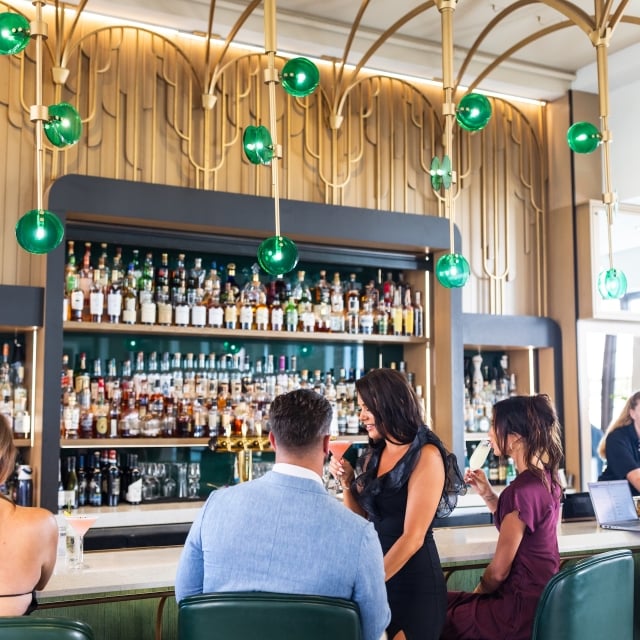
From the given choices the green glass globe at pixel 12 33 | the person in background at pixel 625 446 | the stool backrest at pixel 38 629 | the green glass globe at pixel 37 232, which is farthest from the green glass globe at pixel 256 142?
the person in background at pixel 625 446

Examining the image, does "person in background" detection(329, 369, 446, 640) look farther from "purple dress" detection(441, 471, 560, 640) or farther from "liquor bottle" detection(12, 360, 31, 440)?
"liquor bottle" detection(12, 360, 31, 440)

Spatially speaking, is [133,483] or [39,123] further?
[133,483]

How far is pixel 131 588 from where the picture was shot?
2.36 metres

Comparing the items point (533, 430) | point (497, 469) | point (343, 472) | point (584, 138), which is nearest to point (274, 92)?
point (584, 138)

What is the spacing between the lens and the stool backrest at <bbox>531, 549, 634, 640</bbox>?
2.16m

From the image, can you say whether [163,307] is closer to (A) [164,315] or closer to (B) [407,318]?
(A) [164,315]

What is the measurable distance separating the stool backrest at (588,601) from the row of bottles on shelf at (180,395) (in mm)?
2742

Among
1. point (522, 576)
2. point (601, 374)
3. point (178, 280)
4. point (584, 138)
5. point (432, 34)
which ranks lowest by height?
point (522, 576)

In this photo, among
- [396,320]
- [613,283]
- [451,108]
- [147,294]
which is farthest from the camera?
[396,320]

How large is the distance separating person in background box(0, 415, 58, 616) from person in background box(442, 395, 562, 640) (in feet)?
4.02

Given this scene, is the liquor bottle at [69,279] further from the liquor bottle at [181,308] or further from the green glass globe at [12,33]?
the green glass globe at [12,33]

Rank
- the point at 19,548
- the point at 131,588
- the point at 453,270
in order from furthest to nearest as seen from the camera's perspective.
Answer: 1. the point at 453,270
2. the point at 131,588
3. the point at 19,548

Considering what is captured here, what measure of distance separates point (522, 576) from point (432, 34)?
11.9 ft

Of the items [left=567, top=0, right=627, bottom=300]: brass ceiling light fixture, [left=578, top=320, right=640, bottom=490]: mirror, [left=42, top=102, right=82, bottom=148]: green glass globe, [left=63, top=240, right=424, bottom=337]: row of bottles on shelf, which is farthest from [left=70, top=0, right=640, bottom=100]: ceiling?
[left=42, top=102, right=82, bottom=148]: green glass globe
